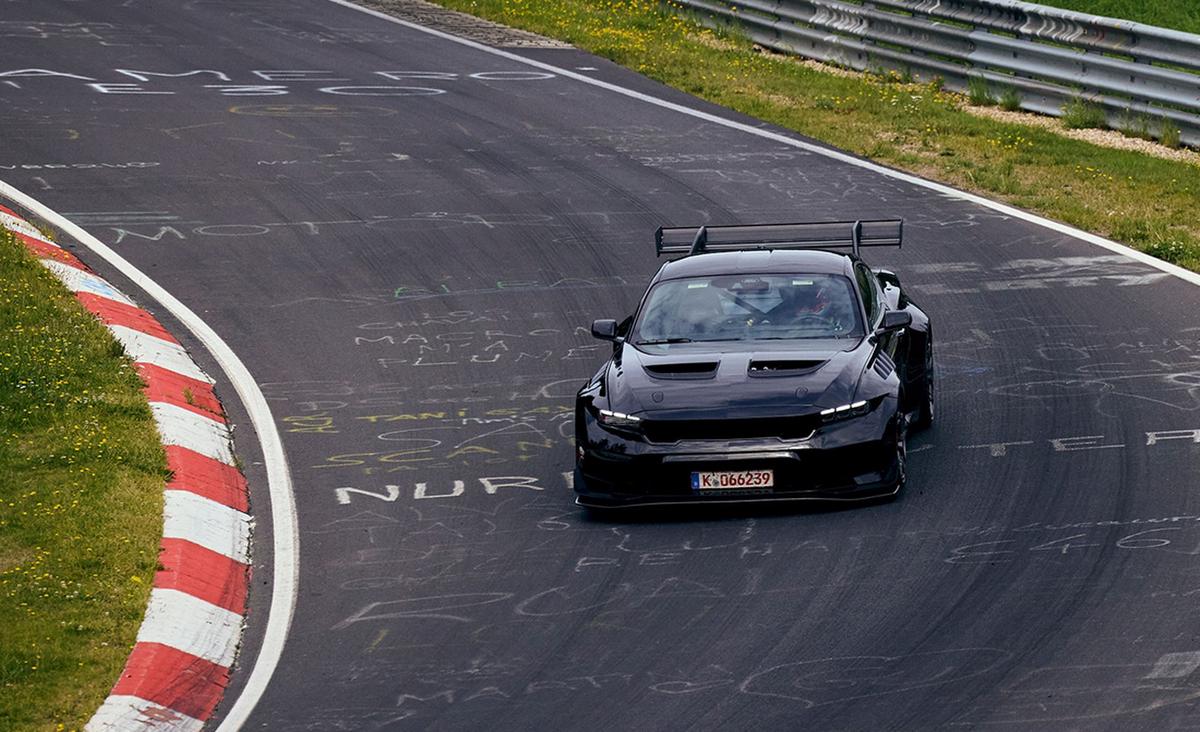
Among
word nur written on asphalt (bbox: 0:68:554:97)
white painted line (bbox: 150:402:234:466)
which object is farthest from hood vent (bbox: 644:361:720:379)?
word nur written on asphalt (bbox: 0:68:554:97)

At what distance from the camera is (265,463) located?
42.1 feet

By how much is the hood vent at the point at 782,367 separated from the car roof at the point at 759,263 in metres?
1.33

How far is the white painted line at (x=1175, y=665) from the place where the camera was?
854 centimetres

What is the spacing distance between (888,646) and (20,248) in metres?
9.87

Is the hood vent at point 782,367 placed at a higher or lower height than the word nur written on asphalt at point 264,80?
higher

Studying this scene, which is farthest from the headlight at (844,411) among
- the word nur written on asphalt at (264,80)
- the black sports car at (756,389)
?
the word nur written on asphalt at (264,80)

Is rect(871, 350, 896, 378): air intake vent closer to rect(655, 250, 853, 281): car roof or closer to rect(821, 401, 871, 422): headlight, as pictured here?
rect(821, 401, 871, 422): headlight

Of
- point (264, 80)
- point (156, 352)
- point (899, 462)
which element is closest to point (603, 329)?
point (899, 462)

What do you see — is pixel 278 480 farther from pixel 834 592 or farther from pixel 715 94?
pixel 715 94

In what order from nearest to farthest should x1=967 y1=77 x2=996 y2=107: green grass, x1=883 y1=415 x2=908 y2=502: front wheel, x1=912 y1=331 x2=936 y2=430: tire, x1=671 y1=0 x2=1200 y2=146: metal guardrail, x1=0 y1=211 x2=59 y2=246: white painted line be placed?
x1=883 y1=415 x2=908 y2=502: front wheel
x1=912 y1=331 x2=936 y2=430: tire
x1=0 y1=211 x2=59 y2=246: white painted line
x1=671 y1=0 x2=1200 y2=146: metal guardrail
x1=967 y1=77 x2=996 y2=107: green grass

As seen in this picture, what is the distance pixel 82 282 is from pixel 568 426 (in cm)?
504

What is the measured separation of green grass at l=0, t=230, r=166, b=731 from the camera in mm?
9281

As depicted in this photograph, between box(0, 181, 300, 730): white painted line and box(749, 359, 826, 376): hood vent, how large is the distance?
2.97 meters

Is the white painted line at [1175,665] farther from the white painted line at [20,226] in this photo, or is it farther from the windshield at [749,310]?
the white painted line at [20,226]
